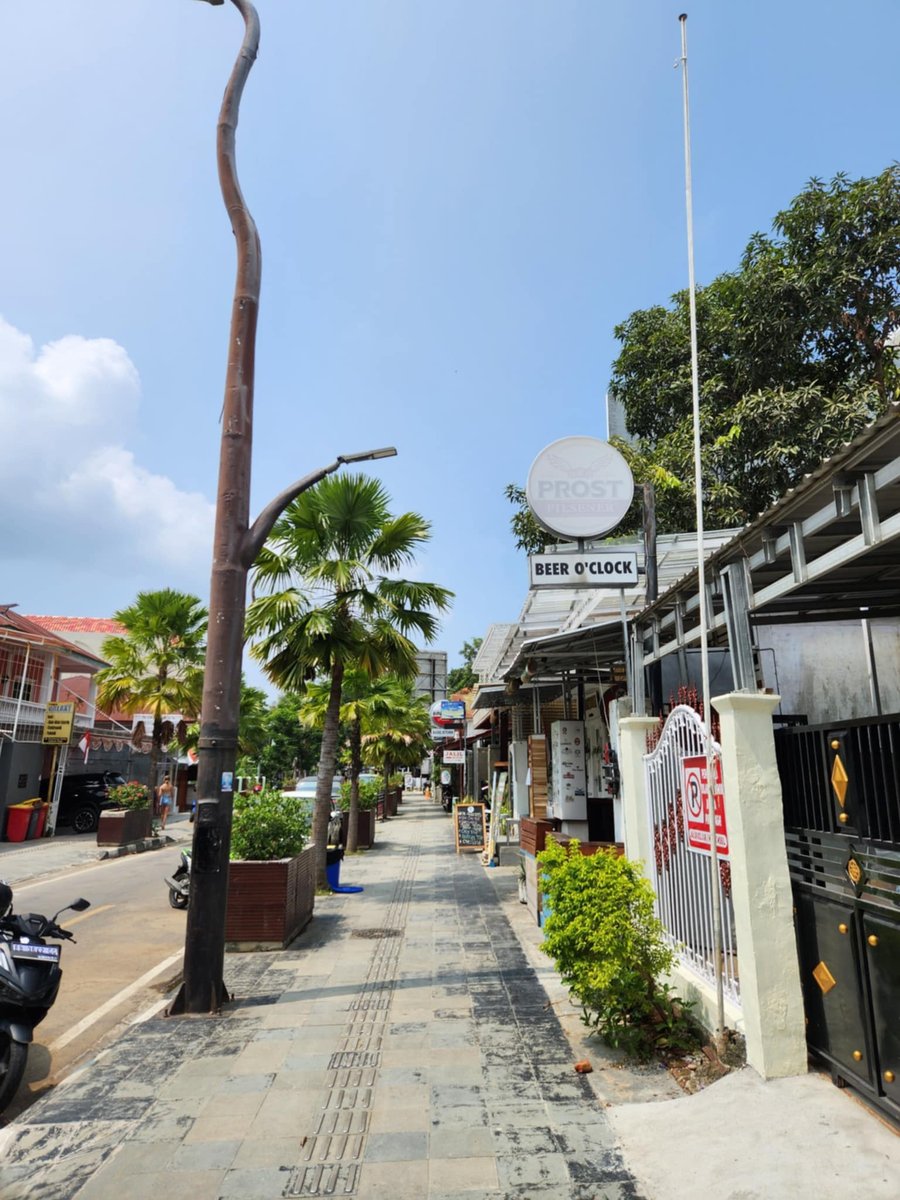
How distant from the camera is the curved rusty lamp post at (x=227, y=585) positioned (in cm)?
615

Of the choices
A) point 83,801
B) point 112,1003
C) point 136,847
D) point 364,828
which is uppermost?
point 83,801

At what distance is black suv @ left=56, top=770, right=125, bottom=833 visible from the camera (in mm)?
23438

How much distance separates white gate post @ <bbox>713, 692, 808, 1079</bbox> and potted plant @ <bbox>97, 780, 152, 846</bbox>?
57.4ft

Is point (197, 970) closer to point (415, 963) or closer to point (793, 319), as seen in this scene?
point (415, 963)

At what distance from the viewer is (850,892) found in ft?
12.6

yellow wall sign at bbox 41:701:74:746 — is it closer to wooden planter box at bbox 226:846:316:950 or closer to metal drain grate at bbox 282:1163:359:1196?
wooden planter box at bbox 226:846:316:950

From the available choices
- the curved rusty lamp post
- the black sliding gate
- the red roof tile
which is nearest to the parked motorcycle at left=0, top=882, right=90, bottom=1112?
the curved rusty lamp post

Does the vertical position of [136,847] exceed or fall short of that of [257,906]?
it falls short

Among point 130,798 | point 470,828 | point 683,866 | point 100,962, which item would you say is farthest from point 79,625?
point 683,866

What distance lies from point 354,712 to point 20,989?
50.1ft

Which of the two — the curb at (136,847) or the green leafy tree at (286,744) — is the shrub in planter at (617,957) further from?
the green leafy tree at (286,744)

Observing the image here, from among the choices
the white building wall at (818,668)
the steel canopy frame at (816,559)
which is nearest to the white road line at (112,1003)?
the steel canopy frame at (816,559)

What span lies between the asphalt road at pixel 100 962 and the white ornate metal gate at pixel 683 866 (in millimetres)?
4414

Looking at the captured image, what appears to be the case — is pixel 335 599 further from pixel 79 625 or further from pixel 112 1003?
pixel 79 625
